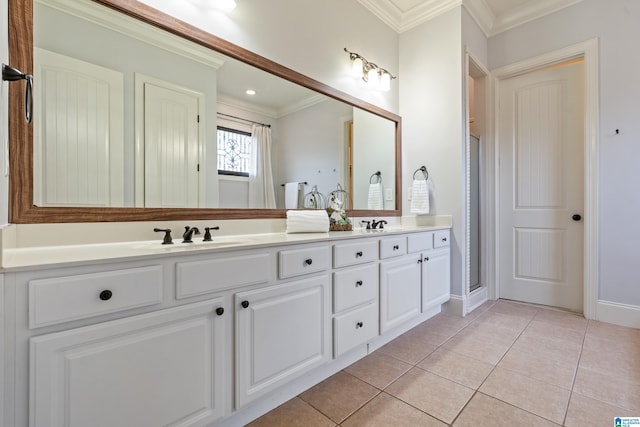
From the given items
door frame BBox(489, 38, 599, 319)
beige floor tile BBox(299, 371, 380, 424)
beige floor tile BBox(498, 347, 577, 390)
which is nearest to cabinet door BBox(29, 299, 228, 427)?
beige floor tile BBox(299, 371, 380, 424)

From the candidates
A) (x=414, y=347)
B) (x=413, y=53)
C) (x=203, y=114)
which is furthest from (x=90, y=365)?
(x=413, y=53)

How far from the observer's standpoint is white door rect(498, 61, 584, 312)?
2.77 m

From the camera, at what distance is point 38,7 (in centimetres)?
119

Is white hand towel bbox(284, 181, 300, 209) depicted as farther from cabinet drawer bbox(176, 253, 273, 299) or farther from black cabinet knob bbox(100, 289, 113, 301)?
black cabinet knob bbox(100, 289, 113, 301)

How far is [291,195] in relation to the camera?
6.81 ft

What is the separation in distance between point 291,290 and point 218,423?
605mm

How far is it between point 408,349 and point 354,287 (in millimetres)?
700

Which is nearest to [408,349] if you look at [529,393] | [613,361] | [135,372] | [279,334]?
[529,393]

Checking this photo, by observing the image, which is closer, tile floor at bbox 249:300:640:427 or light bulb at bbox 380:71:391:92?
tile floor at bbox 249:300:640:427

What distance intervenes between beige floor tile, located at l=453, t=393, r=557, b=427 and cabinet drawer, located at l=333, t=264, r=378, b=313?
2.34ft

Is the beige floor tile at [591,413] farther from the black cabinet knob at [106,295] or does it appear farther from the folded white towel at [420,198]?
the black cabinet knob at [106,295]

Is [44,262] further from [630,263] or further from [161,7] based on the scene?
[630,263]

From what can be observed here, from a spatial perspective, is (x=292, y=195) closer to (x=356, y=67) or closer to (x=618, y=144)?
(x=356, y=67)

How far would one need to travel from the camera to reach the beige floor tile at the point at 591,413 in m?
1.32
